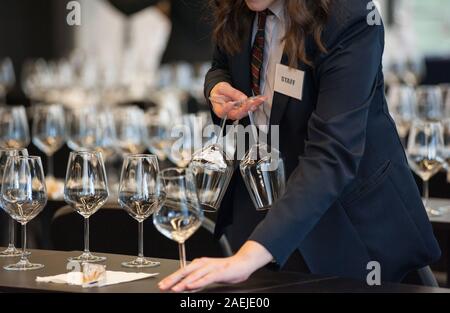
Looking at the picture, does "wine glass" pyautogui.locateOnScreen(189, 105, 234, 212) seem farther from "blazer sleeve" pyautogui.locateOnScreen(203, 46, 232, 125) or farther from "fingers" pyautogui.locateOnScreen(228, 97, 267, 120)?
"blazer sleeve" pyautogui.locateOnScreen(203, 46, 232, 125)

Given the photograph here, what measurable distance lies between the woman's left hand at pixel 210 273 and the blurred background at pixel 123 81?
2.66ft

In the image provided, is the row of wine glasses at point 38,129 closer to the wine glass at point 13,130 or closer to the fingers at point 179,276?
the wine glass at point 13,130

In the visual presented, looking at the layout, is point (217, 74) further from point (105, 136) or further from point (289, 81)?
point (105, 136)

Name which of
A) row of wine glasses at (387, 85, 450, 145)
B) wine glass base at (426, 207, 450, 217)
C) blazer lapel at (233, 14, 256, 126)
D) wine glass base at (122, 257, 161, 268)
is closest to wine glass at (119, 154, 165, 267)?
wine glass base at (122, 257, 161, 268)

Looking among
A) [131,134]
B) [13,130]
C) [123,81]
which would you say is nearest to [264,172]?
[13,130]

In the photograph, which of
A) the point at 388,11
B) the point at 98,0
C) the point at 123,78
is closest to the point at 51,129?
the point at 123,78

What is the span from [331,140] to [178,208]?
392 mm

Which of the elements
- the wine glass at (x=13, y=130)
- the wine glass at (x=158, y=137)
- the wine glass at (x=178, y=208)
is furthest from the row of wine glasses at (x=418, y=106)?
the wine glass at (x=178, y=208)

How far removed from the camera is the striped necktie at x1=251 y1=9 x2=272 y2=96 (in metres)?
2.52

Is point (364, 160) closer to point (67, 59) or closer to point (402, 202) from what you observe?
point (402, 202)

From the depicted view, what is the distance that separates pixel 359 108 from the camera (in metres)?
2.21

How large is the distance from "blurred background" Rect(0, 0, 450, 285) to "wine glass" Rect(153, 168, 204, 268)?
769mm

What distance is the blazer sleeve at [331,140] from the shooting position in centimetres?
207

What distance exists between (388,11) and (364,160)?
10477mm
